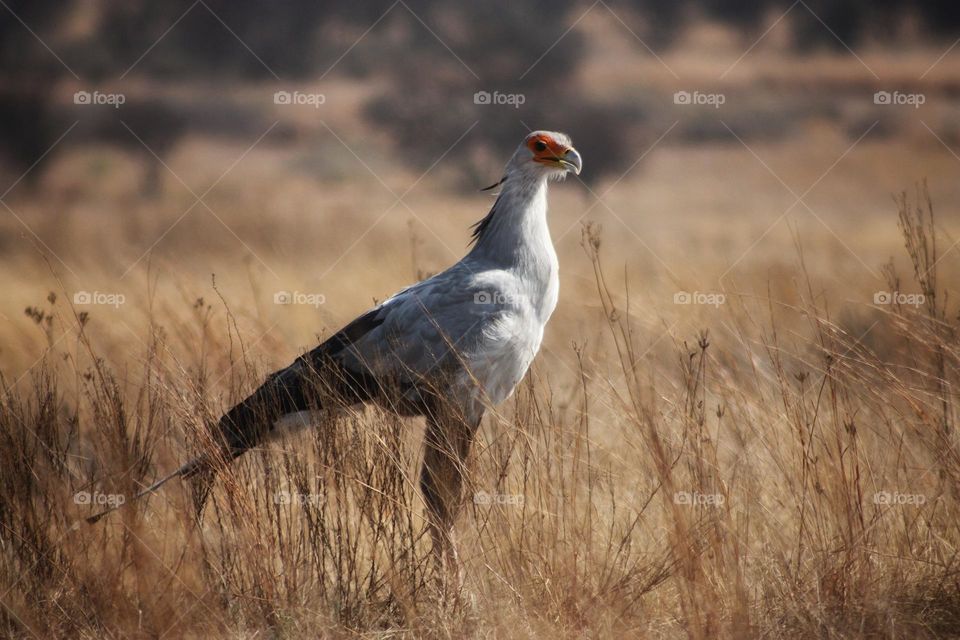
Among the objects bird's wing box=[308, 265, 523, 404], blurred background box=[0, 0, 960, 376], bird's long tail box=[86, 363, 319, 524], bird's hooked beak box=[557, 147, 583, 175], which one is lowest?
bird's long tail box=[86, 363, 319, 524]

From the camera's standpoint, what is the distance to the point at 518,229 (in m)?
4.54

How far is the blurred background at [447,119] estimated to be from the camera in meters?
23.0

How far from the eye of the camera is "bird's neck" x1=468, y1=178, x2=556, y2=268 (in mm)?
4500

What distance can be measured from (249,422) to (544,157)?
183 centimetres

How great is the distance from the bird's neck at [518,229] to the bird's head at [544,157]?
0.06 meters

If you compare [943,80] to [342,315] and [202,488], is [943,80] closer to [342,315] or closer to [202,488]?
[342,315]

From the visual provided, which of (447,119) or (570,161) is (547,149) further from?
(447,119)

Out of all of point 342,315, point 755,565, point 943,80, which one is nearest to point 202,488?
point 755,565

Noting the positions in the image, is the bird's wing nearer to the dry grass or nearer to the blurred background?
the dry grass

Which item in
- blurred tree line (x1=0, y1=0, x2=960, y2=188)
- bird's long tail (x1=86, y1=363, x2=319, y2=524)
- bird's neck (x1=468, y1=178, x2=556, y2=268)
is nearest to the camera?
bird's long tail (x1=86, y1=363, x2=319, y2=524)

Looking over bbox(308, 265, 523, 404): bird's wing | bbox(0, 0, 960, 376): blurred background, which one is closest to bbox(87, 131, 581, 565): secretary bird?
bbox(308, 265, 523, 404): bird's wing

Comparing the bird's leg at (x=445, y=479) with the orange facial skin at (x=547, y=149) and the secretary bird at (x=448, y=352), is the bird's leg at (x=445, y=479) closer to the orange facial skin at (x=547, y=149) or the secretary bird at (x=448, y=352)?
the secretary bird at (x=448, y=352)

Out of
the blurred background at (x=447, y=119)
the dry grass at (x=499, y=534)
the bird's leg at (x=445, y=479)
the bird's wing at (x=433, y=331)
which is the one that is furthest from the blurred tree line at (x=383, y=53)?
the dry grass at (x=499, y=534)

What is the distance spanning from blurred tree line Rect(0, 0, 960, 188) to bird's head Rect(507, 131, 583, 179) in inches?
761
